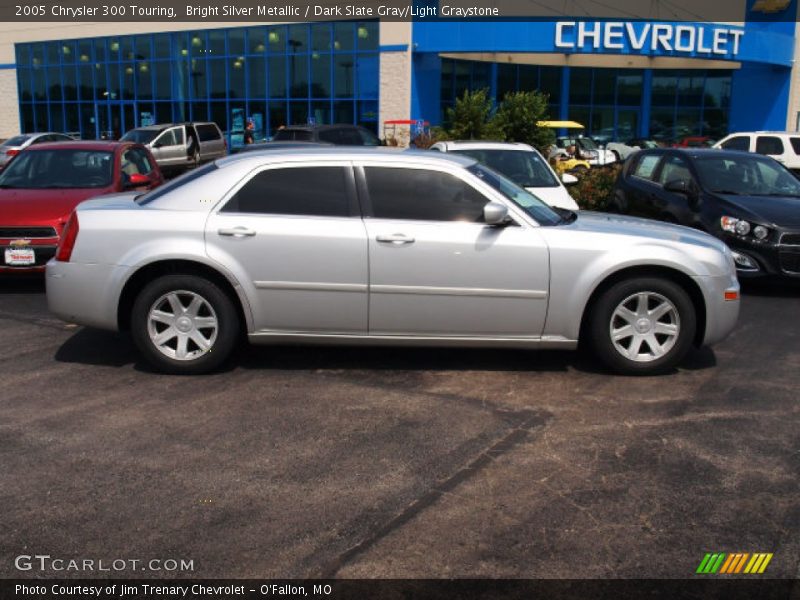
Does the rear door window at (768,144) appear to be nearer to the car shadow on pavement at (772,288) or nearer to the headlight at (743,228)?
the car shadow on pavement at (772,288)

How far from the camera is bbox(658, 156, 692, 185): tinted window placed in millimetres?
10243

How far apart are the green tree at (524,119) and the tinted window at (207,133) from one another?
1085 centimetres

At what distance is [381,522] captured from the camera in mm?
3736

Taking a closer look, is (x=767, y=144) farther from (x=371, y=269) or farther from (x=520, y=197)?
(x=371, y=269)

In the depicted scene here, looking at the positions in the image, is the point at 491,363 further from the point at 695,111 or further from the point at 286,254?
the point at 695,111

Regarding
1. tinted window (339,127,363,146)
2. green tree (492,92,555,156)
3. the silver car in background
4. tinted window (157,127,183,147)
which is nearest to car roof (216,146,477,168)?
green tree (492,92,555,156)

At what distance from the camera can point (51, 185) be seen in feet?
31.1

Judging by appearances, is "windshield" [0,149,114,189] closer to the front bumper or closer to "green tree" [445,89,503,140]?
the front bumper

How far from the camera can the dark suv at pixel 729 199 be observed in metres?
8.70

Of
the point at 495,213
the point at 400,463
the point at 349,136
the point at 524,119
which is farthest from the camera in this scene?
the point at 349,136

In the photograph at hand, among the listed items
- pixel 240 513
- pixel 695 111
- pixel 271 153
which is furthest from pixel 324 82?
pixel 240 513

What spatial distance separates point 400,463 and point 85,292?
2.82 metres

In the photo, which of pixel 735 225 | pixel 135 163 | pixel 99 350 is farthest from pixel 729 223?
pixel 135 163

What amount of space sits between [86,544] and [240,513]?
66 centimetres
